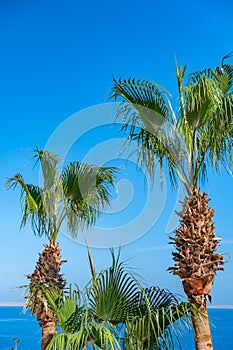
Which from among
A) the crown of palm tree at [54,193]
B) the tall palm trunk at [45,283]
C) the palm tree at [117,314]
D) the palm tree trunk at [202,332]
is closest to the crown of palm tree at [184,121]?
the palm tree at [117,314]

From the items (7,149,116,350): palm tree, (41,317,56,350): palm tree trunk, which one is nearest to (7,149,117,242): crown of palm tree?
(7,149,116,350): palm tree

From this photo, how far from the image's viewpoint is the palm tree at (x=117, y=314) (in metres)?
4.37

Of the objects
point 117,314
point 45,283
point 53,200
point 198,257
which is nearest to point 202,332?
point 198,257

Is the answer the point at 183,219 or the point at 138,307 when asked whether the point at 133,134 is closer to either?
the point at 183,219

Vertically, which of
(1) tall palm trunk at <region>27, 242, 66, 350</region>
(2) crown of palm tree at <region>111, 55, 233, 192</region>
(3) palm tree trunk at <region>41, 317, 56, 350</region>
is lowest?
(3) palm tree trunk at <region>41, 317, 56, 350</region>

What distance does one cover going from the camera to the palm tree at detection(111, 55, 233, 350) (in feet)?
15.7

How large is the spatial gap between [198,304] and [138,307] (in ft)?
2.17

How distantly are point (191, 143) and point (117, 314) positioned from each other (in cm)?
212

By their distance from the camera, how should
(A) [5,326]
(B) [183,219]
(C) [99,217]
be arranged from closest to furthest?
(B) [183,219] → (C) [99,217] → (A) [5,326]

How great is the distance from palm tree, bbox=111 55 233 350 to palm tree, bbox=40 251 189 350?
32 cm

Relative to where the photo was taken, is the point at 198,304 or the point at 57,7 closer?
the point at 198,304

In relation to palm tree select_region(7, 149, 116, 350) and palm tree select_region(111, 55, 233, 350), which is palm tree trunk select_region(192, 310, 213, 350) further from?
palm tree select_region(7, 149, 116, 350)

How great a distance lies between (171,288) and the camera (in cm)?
494

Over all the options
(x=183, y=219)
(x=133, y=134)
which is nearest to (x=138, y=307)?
(x=183, y=219)
